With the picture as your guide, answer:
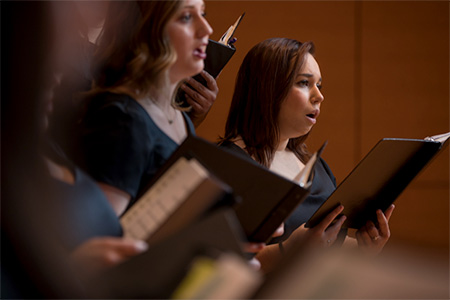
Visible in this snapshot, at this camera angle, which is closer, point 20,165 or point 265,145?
point 20,165

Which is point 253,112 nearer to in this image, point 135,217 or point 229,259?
point 135,217

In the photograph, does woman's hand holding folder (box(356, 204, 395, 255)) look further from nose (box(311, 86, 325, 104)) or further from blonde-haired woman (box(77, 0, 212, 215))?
blonde-haired woman (box(77, 0, 212, 215))

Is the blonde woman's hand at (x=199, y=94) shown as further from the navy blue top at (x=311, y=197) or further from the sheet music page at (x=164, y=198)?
the sheet music page at (x=164, y=198)

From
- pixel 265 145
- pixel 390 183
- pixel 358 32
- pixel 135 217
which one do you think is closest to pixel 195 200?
pixel 135 217

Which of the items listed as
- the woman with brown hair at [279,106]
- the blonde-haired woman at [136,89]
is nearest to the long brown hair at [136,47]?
the blonde-haired woman at [136,89]

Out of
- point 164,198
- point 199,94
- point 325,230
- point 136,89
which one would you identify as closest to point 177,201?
point 164,198

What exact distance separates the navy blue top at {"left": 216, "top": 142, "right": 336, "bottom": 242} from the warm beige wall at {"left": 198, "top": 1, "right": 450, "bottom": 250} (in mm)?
1163

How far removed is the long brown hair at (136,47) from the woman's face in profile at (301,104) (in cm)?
63

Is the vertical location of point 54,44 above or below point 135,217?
above

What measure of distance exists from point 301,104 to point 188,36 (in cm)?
65

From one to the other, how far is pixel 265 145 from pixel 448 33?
5.95ft

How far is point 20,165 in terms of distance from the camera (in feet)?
2.05

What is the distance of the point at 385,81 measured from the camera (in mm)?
2803

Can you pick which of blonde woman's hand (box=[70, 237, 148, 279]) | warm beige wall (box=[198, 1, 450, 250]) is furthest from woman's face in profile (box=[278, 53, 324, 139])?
warm beige wall (box=[198, 1, 450, 250])
